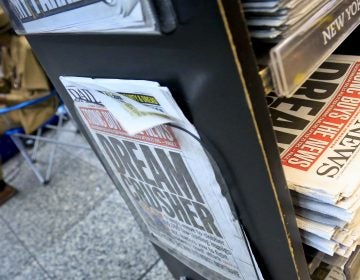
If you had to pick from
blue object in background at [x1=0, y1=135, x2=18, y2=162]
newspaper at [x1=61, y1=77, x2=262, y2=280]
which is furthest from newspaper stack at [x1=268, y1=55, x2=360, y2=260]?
blue object in background at [x1=0, y1=135, x2=18, y2=162]

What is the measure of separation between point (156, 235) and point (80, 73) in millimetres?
443

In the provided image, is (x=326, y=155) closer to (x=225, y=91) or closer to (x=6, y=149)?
(x=225, y=91)

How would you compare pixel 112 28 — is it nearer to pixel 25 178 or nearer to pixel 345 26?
pixel 345 26

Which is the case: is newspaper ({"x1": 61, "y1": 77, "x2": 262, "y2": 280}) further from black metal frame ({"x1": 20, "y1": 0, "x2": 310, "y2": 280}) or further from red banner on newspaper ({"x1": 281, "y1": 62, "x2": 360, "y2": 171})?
red banner on newspaper ({"x1": 281, "y1": 62, "x2": 360, "y2": 171})

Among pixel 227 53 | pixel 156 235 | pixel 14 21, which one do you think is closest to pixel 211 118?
pixel 227 53

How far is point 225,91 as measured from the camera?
1.17 ft

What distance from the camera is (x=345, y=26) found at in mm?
421

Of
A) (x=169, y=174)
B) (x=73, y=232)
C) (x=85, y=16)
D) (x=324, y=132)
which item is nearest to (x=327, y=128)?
(x=324, y=132)

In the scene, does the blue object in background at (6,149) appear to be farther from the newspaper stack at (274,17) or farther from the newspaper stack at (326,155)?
the newspaper stack at (274,17)

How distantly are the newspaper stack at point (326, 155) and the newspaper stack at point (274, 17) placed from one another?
0.22m

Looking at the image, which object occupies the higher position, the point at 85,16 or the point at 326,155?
the point at 85,16

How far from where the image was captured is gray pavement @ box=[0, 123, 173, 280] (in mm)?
1330

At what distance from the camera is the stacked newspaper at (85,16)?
0.34 meters

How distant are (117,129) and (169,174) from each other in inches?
4.5
